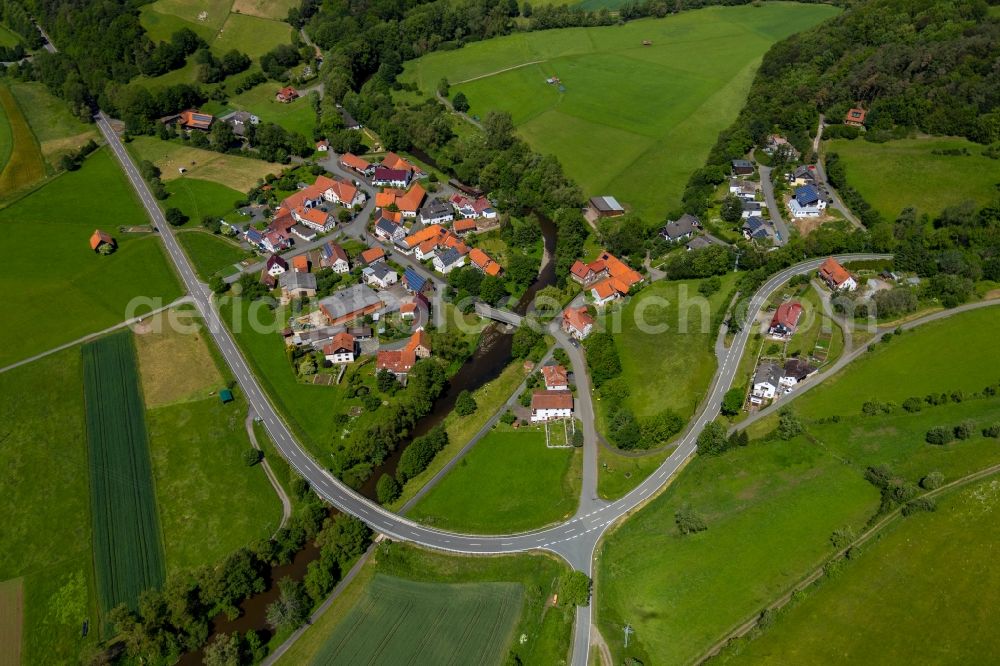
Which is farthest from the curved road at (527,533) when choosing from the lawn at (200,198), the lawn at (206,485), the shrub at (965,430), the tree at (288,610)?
the lawn at (200,198)

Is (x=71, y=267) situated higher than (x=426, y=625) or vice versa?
(x=71, y=267)

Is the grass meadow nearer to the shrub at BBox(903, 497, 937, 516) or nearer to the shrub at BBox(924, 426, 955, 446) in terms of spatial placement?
the shrub at BBox(924, 426, 955, 446)

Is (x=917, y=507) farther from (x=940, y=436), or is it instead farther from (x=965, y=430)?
(x=965, y=430)

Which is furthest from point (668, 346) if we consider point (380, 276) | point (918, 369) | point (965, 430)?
point (380, 276)

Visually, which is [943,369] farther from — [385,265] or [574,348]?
[385,265]

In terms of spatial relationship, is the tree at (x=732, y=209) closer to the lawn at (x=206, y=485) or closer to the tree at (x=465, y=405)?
the tree at (x=465, y=405)
